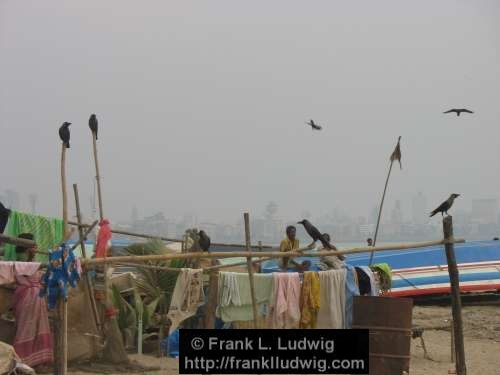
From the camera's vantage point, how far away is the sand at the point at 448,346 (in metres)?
9.97

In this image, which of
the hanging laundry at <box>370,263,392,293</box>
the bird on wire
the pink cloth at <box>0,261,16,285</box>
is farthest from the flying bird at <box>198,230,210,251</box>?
the pink cloth at <box>0,261,16,285</box>

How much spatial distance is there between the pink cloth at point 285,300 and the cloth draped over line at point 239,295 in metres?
0.11

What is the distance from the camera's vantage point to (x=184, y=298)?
9078 millimetres

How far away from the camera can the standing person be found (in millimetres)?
8266

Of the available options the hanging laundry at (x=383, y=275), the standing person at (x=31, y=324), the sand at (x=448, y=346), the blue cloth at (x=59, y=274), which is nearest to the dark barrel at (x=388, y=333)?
the sand at (x=448, y=346)

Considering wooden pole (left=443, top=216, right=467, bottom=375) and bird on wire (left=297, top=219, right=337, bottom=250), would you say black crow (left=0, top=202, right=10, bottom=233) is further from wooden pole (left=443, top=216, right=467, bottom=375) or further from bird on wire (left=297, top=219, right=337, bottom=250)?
wooden pole (left=443, top=216, right=467, bottom=375)

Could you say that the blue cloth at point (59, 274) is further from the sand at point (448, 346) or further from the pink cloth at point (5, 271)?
the sand at point (448, 346)

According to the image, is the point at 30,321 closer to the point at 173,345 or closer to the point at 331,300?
the point at 173,345

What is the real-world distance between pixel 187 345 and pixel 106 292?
2.57 metres

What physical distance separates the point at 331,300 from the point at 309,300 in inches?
12.5

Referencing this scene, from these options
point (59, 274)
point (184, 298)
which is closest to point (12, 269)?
point (59, 274)

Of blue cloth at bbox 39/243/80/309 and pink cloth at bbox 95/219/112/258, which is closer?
blue cloth at bbox 39/243/80/309

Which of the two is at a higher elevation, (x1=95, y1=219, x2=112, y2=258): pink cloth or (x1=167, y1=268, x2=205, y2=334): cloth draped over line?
(x1=95, y1=219, x2=112, y2=258): pink cloth

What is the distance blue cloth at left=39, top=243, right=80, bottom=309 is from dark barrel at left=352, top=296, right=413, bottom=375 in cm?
355
